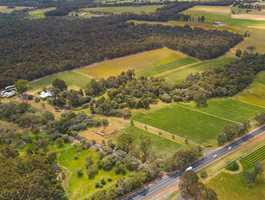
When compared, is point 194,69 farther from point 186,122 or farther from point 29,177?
point 29,177

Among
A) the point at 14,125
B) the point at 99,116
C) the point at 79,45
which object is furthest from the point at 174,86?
the point at 79,45

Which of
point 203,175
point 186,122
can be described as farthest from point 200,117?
point 203,175

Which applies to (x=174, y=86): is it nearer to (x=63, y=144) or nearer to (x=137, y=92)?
(x=137, y=92)

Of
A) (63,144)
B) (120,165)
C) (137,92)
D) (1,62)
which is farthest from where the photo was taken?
(1,62)

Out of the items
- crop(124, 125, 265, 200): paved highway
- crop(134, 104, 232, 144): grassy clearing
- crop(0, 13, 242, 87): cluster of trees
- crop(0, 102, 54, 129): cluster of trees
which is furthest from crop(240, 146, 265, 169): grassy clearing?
crop(0, 13, 242, 87): cluster of trees

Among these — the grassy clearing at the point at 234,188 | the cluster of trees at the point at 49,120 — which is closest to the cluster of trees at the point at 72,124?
the cluster of trees at the point at 49,120

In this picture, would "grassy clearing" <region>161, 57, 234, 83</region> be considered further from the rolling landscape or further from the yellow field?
the yellow field
